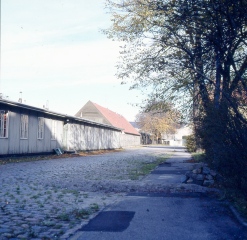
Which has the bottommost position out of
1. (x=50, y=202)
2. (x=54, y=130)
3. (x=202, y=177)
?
(x=50, y=202)

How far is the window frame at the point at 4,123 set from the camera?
2156 cm

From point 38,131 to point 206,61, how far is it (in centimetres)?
1741

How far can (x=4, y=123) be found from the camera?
71.6 feet

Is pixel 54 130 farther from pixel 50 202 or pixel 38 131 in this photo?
pixel 50 202

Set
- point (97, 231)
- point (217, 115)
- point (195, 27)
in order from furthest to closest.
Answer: point (195, 27)
point (217, 115)
point (97, 231)

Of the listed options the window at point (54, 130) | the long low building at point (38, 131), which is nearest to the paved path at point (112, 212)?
the long low building at point (38, 131)

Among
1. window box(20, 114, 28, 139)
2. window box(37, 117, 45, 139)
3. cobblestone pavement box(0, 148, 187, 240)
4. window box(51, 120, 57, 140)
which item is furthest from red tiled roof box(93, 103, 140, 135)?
cobblestone pavement box(0, 148, 187, 240)

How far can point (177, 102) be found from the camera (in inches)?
705

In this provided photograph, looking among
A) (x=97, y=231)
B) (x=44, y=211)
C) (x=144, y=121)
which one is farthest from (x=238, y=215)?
(x=144, y=121)

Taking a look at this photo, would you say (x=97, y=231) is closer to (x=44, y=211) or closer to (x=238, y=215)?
(x=44, y=211)

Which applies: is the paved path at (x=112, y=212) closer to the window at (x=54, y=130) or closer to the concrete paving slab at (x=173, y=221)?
the concrete paving slab at (x=173, y=221)

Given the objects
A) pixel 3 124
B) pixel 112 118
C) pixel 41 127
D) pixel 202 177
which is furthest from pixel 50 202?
pixel 112 118

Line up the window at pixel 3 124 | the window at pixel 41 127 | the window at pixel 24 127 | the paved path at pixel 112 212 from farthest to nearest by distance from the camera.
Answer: the window at pixel 41 127
the window at pixel 24 127
the window at pixel 3 124
the paved path at pixel 112 212

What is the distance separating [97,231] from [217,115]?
369cm
